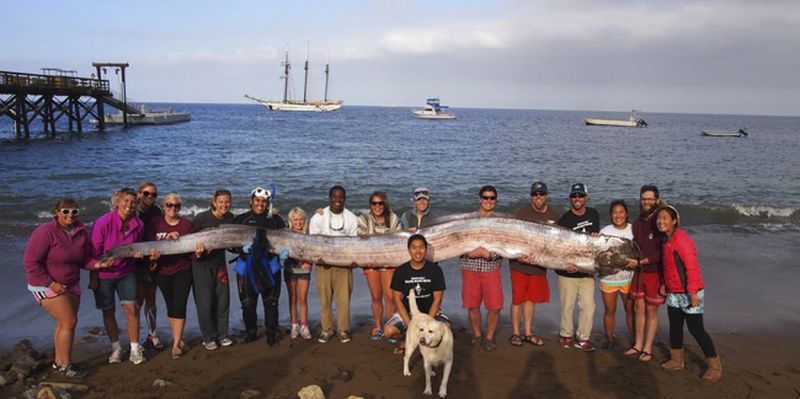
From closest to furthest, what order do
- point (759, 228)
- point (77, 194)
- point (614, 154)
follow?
point (759, 228)
point (77, 194)
point (614, 154)

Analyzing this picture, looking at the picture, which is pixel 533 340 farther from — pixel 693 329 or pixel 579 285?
pixel 693 329

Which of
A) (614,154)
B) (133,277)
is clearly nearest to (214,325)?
(133,277)

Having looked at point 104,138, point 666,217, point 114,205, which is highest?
point 666,217

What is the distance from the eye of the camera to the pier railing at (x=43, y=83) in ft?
111

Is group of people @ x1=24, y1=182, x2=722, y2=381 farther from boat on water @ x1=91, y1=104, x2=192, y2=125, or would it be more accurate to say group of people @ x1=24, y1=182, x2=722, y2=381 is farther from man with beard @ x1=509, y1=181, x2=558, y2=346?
boat on water @ x1=91, y1=104, x2=192, y2=125

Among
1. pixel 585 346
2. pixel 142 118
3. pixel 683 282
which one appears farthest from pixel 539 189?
pixel 142 118

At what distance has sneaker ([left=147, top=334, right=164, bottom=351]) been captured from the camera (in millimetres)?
6594

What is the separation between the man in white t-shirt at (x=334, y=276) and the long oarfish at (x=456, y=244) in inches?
10.8

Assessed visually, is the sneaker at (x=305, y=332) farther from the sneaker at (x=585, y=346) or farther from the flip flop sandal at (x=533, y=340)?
the sneaker at (x=585, y=346)

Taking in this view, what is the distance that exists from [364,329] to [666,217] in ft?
13.1

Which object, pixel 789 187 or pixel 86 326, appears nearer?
pixel 86 326

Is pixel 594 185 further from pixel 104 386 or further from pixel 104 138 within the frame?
pixel 104 138

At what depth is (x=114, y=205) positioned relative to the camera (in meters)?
6.36

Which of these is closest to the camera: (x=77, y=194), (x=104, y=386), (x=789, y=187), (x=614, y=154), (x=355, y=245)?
(x=104, y=386)
